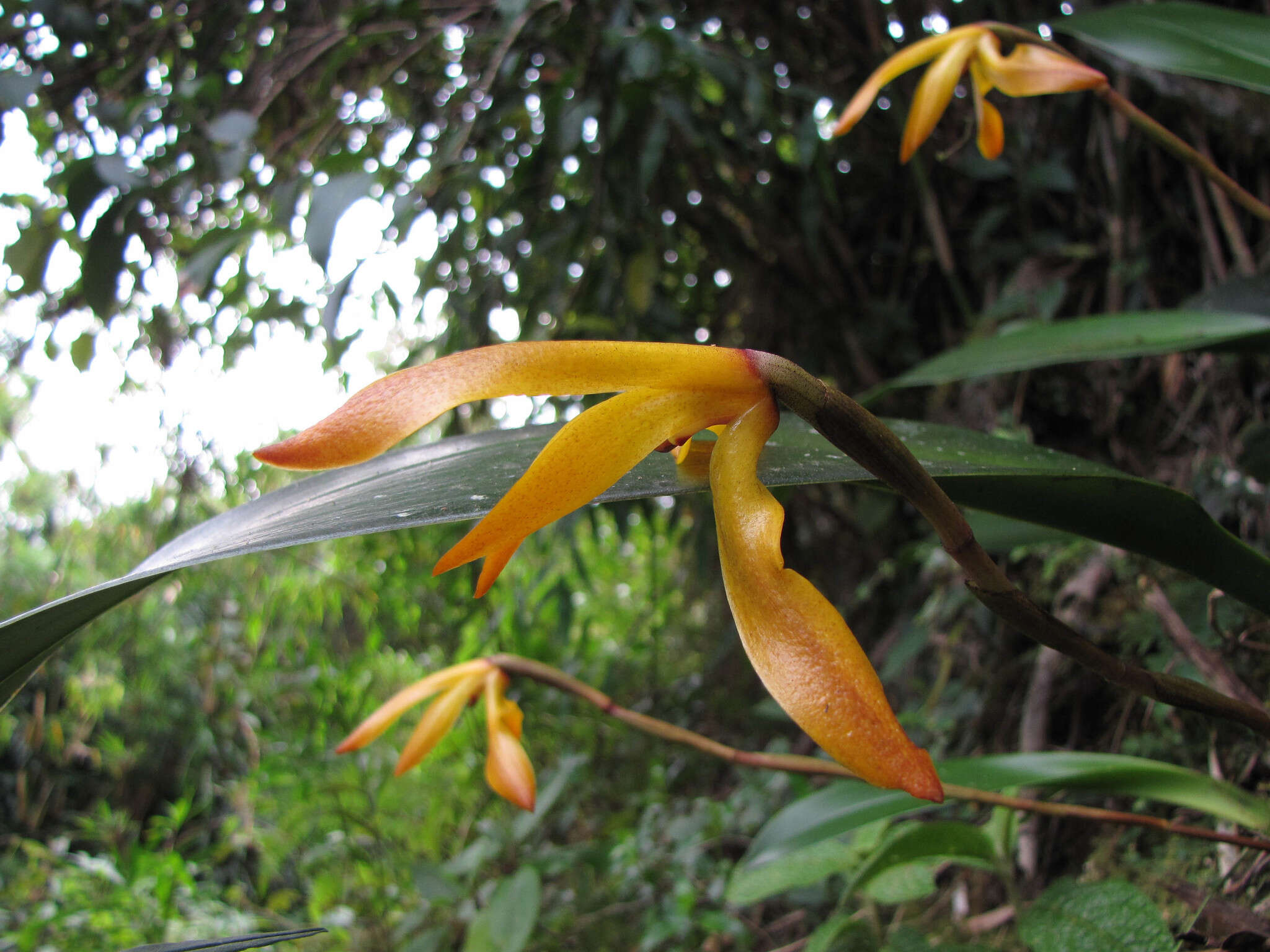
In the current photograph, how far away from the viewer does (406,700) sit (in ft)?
1.75

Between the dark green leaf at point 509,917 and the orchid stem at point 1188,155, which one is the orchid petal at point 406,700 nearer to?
the dark green leaf at point 509,917

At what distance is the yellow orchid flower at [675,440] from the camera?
0.18 meters

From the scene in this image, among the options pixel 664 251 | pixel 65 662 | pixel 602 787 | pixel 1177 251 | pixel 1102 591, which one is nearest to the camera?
pixel 1102 591

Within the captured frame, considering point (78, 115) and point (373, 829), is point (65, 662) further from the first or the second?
point (373, 829)

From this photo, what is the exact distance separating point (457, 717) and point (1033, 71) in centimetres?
59

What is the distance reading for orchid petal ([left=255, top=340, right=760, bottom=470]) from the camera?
181mm

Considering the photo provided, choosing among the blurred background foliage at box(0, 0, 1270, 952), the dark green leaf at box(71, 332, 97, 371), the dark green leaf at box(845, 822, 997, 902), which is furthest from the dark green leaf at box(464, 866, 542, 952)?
the dark green leaf at box(71, 332, 97, 371)

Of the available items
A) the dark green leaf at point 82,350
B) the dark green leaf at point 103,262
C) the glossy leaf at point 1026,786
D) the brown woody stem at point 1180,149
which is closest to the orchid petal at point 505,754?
the glossy leaf at point 1026,786

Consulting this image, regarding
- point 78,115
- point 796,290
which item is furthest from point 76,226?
point 796,290

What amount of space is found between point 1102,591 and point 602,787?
2.65 feet

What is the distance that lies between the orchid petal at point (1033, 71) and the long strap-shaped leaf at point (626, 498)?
1.01 ft

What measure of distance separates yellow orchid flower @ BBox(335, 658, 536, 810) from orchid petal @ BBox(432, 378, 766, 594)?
0.33 m

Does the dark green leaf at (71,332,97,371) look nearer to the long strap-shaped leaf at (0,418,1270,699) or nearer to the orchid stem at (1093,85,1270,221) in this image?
the long strap-shaped leaf at (0,418,1270,699)

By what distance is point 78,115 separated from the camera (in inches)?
55.2
